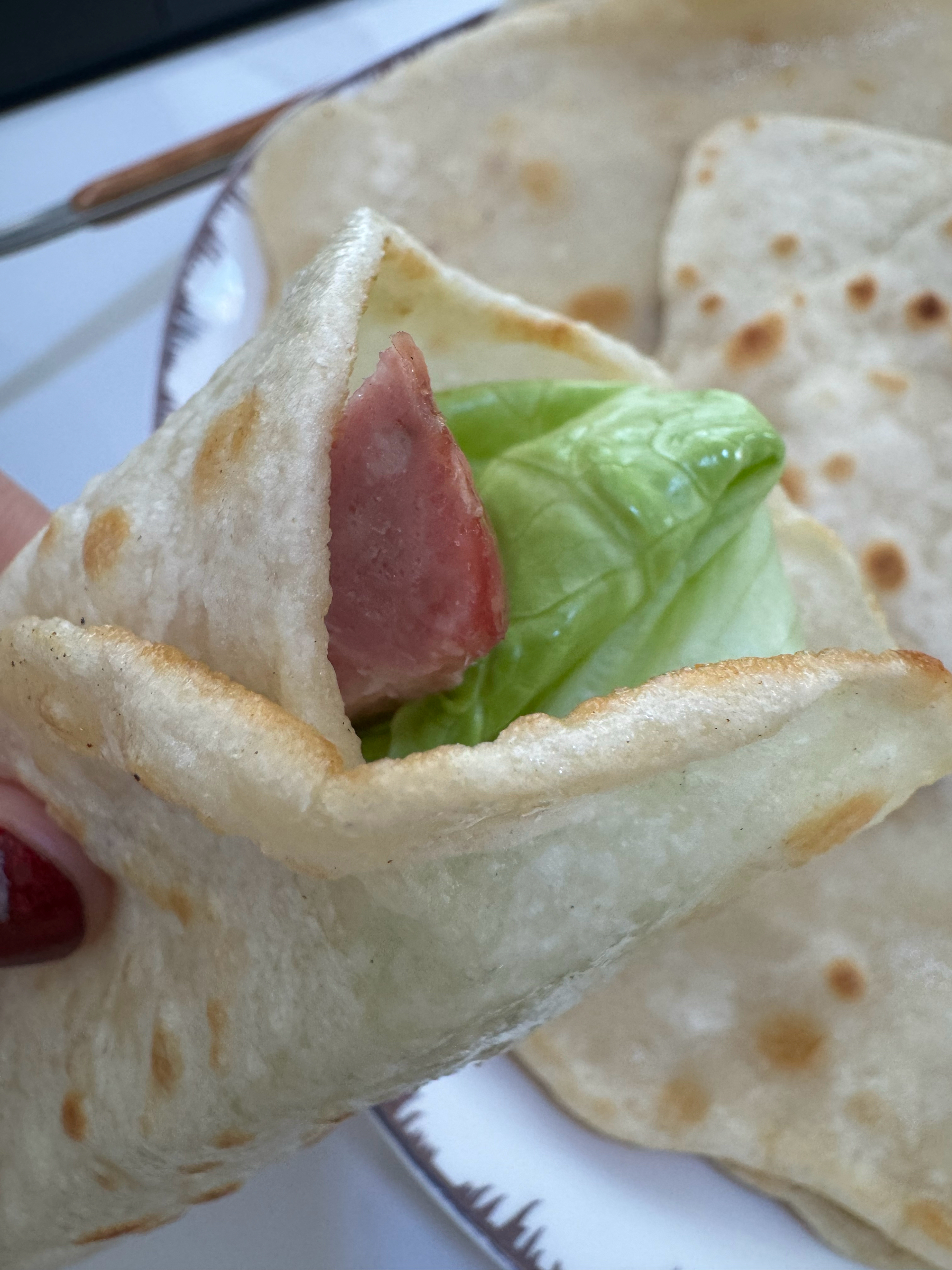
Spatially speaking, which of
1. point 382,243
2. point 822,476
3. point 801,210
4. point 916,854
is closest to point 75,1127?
point 382,243

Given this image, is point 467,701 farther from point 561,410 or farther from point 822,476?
point 822,476

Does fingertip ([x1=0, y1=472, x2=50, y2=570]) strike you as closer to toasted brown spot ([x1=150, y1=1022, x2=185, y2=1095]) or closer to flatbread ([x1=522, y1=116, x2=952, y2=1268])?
toasted brown spot ([x1=150, y1=1022, x2=185, y2=1095])

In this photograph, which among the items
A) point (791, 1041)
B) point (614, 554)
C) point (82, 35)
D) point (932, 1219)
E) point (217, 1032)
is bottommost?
point (932, 1219)

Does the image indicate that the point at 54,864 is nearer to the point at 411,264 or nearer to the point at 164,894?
the point at 164,894

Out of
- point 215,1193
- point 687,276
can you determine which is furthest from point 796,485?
point 215,1193

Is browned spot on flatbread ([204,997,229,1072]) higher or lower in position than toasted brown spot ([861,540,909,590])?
higher

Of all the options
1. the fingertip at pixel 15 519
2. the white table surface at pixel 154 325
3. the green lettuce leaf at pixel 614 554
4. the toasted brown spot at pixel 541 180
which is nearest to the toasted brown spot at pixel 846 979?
the green lettuce leaf at pixel 614 554

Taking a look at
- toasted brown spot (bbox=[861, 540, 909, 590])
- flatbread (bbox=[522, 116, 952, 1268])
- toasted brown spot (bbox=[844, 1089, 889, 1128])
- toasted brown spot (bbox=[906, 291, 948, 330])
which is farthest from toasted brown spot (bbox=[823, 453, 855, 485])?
toasted brown spot (bbox=[844, 1089, 889, 1128])
